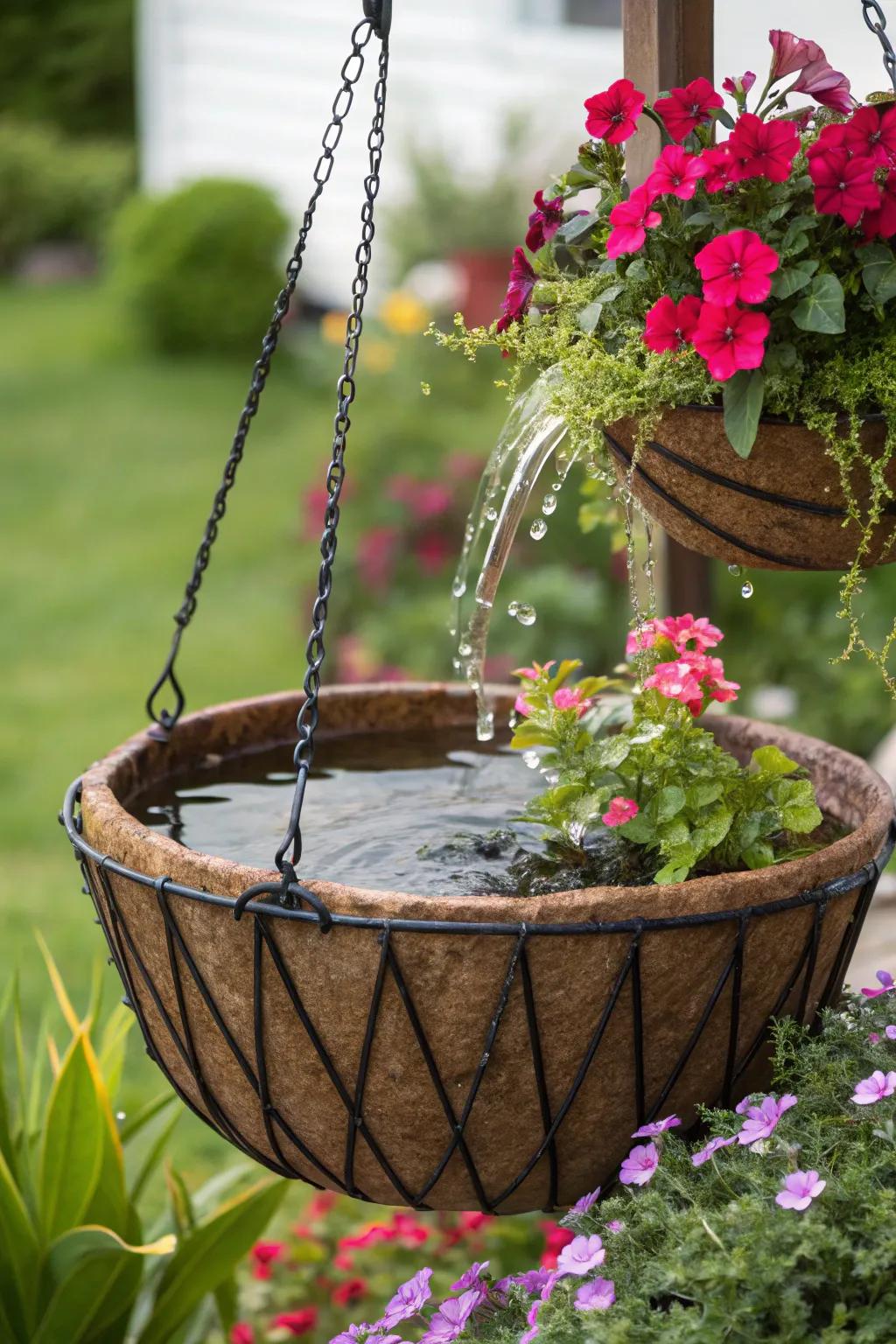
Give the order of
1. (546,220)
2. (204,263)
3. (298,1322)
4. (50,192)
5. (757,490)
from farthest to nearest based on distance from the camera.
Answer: (50,192) → (204,263) → (298,1322) → (546,220) → (757,490)

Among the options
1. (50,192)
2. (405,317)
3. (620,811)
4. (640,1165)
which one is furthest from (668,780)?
(50,192)

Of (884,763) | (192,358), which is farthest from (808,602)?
(192,358)

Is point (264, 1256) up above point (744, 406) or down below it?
below

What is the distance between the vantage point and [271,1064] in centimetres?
125

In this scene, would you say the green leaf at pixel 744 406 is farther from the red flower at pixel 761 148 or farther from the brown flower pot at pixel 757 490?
the red flower at pixel 761 148

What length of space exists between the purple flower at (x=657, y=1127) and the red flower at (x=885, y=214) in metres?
0.75

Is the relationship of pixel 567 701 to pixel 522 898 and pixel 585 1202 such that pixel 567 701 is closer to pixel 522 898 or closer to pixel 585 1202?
pixel 522 898

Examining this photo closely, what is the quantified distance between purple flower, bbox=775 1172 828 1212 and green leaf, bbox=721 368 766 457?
1.85 feet

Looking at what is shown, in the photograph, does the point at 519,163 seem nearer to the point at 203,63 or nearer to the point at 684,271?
the point at 203,63

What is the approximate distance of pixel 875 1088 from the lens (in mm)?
1169

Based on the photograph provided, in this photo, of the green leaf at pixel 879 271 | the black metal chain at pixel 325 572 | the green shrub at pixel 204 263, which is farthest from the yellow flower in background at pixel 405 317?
the green leaf at pixel 879 271

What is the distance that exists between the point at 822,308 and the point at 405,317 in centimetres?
404

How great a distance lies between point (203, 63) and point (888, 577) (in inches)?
226

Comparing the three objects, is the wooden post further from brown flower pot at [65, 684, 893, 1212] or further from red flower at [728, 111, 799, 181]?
brown flower pot at [65, 684, 893, 1212]
